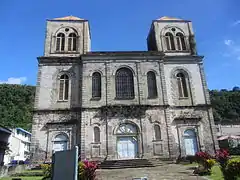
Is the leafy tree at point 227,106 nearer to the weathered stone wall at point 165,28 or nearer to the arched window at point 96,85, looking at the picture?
the weathered stone wall at point 165,28

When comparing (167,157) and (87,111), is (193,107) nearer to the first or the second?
(167,157)

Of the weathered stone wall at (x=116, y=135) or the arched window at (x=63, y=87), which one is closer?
the weathered stone wall at (x=116, y=135)

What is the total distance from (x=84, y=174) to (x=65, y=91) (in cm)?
1480

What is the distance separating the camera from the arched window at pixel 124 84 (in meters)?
23.7

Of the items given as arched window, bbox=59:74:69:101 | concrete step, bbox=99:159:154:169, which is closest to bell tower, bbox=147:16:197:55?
arched window, bbox=59:74:69:101

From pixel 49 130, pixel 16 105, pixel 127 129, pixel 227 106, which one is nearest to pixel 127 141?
pixel 127 129

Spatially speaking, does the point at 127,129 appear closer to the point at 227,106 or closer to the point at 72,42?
the point at 72,42

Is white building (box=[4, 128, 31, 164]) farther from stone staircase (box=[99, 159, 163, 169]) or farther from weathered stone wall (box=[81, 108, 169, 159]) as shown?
stone staircase (box=[99, 159, 163, 169])

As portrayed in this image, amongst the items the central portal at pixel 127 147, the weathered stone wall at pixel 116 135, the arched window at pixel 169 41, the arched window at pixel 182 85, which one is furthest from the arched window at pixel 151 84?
the central portal at pixel 127 147

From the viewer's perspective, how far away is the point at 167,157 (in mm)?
21312

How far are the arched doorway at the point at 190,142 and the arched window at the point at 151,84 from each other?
4923mm

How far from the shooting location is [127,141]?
72.4ft

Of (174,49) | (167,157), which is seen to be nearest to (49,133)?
(167,157)

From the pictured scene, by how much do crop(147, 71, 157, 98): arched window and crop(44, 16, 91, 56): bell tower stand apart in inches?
308
